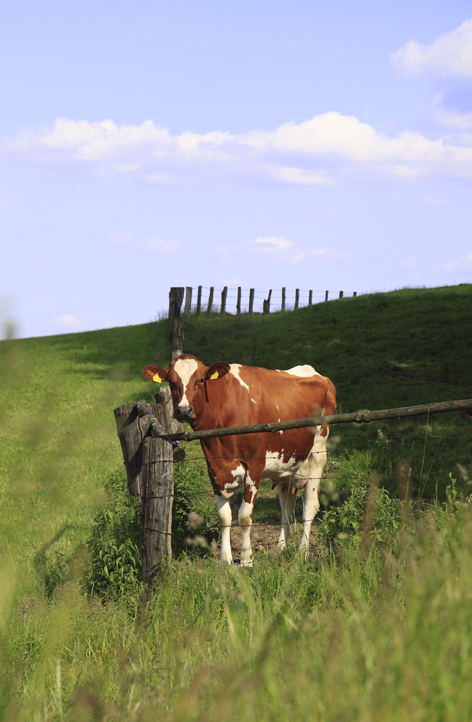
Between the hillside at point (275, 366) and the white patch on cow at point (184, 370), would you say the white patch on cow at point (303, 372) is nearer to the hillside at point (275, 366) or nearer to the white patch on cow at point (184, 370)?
the hillside at point (275, 366)

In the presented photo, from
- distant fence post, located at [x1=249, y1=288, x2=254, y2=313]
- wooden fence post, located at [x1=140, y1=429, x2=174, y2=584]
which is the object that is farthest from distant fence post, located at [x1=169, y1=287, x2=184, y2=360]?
wooden fence post, located at [x1=140, y1=429, x2=174, y2=584]

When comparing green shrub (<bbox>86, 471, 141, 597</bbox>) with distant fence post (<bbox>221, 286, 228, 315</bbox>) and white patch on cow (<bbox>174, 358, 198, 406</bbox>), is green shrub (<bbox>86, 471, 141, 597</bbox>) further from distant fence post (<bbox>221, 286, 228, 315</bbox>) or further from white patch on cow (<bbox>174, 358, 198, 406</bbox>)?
distant fence post (<bbox>221, 286, 228, 315</bbox>)

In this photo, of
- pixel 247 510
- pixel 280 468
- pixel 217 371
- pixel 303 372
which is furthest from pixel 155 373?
pixel 303 372

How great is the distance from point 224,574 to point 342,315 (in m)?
20.2

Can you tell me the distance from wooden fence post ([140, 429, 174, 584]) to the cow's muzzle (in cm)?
84

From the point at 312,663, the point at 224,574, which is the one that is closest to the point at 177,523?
the point at 224,574

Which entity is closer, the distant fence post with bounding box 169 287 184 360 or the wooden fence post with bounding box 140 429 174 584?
the wooden fence post with bounding box 140 429 174 584

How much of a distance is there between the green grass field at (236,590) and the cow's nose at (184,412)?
3.45 feet

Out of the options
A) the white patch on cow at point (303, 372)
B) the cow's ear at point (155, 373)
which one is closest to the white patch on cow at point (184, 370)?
the cow's ear at point (155, 373)

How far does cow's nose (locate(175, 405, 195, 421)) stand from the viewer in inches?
235

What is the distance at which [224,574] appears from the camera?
484 centimetres

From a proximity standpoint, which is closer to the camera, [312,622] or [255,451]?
[312,622]

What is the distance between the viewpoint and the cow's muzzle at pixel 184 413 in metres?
5.98

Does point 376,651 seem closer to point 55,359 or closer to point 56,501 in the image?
point 56,501
